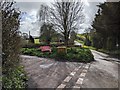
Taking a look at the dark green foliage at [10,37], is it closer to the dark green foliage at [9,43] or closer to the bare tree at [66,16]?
the dark green foliage at [9,43]

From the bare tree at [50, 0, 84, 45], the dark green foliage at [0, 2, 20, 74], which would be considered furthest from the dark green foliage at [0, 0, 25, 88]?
the bare tree at [50, 0, 84, 45]

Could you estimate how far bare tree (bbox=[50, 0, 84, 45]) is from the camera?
2895 cm

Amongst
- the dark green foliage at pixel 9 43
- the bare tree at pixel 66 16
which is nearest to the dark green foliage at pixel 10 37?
the dark green foliage at pixel 9 43

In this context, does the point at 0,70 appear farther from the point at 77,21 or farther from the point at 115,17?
the point at 77,21

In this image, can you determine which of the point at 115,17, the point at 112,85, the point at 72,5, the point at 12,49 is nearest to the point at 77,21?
the point at 72,5

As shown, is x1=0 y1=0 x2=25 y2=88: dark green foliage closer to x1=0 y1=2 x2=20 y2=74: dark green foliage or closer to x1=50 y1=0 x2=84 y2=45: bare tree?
x1=0 y1=2 x2=20 y2=74: dark green foliage

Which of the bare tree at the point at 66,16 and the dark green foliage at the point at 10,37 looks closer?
the dark green foliage at the point at 10,37

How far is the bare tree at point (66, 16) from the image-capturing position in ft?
95.0

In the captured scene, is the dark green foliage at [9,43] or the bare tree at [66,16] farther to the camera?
the bare tree at [66,16]

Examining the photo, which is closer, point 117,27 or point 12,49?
point 12,49

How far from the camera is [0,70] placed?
17.3 feet

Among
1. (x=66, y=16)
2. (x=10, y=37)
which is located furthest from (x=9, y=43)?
(x=66, y=16)

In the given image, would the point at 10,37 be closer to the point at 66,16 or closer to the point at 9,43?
the point at 9,43

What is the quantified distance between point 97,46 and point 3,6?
44.3 m
